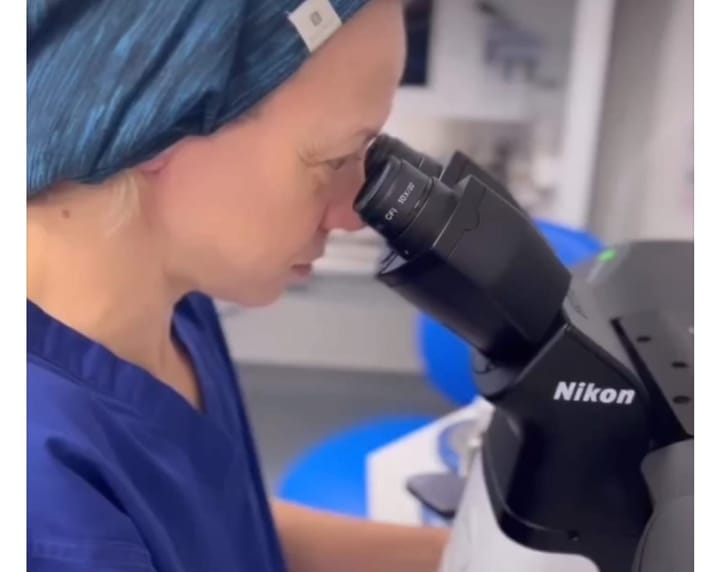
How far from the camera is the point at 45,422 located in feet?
1.81

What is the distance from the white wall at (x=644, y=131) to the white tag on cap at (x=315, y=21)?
3.71ft

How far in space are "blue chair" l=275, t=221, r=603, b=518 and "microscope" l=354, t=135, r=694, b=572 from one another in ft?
2.39

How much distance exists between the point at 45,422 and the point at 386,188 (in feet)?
0.77

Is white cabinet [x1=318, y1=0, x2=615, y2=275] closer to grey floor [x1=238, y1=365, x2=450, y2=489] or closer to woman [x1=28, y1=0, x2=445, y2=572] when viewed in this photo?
grey floor [x1=238, y1=365, x2=450, y2=489]

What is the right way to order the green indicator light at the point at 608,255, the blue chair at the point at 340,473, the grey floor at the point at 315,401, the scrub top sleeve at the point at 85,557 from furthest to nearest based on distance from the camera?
the grey floor at the point at 315,401 < the blue chair at the point at 340,473 < the green indicator light at the point at 608,255 < the scrub top sleeve at the point at 85,557

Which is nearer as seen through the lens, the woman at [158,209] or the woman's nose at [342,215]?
the woman at [158,209]

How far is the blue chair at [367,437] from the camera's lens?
4.50ft

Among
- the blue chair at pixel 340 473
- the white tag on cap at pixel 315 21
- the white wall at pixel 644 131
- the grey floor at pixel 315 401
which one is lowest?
the grey floor at pixel 315 401

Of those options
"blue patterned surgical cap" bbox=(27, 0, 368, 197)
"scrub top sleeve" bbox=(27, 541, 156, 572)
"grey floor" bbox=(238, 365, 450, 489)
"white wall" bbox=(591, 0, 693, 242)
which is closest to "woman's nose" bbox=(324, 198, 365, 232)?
"blue patterned surgical cap" bbox=(27, 0, 368, 197)

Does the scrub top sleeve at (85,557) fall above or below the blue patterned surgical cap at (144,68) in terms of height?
below

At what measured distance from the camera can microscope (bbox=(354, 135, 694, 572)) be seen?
0.54 meters

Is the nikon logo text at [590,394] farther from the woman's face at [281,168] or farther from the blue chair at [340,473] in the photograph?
the blue chair at [340,473]

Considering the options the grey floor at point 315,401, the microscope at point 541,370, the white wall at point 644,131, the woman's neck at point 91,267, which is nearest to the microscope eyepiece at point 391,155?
the microscope at point 541,370

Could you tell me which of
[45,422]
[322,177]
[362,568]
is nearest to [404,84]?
[362,568]
